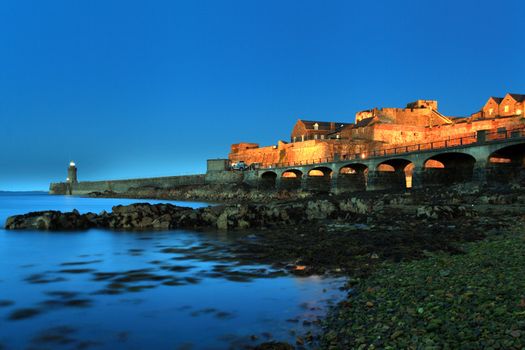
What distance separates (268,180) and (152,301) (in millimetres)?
84970

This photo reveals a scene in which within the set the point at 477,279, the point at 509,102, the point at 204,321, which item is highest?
the point at 509,102

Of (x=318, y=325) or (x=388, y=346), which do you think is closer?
(x=388, y=346)

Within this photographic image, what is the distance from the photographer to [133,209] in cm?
3278

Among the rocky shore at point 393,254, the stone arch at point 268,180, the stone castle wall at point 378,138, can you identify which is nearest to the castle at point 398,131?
the stone castle wall at point 378,138

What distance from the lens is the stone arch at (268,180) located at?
308 feet

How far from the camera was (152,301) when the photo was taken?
10219mm

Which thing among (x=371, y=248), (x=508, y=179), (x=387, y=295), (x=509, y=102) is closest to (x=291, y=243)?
(x=371, y=248)

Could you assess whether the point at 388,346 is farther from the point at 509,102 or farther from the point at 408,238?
the point at 509,102

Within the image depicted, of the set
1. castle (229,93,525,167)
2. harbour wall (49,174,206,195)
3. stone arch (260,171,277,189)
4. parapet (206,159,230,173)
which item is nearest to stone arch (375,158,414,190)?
castle (229,93,525,167)

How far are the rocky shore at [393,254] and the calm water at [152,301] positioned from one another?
1042mm

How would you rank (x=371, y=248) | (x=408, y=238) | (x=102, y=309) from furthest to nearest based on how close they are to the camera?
(x=408, y=238)
(x=371, y=248)
(x=102, y=309)

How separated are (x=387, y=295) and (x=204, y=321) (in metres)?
4.08

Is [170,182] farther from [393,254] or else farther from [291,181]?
[393,254]

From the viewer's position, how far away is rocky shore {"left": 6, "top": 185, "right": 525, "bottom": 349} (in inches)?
258
